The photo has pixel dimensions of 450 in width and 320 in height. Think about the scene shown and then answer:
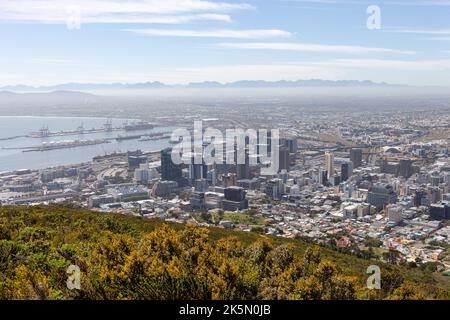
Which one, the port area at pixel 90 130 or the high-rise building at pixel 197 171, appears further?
the port area at pixel 90 130

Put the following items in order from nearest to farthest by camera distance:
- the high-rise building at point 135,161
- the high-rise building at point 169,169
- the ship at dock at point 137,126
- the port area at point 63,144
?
the high-rise building at point 169,169 → the high-rise building at point 135,161 → the port area at point 63,144 → the ship at dock at point 137,126

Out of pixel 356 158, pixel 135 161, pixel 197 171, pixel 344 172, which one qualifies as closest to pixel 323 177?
pixel 344 172

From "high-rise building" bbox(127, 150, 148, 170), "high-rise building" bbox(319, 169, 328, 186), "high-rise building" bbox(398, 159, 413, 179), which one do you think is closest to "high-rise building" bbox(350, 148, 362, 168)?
"high-rise building" bbox(398, 159, 413, 179)

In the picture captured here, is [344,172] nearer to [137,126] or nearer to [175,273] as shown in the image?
[175,273]

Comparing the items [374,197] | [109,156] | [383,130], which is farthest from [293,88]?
[374,197]

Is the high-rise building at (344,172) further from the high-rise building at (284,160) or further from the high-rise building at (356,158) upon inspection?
the high-rise building at (284,160)

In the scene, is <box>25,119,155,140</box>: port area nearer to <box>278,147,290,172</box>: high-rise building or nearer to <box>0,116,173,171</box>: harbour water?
<box>0,116,173,171</box>: harbour water

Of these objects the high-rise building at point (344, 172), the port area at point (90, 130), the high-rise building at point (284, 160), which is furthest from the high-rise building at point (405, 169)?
the port area at point (90, 130)

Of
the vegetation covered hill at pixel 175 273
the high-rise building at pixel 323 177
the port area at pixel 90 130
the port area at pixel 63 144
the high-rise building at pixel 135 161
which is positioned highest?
the vegetation covered hill at pixel 175 273
